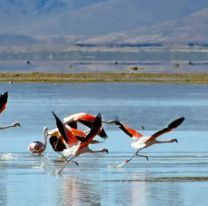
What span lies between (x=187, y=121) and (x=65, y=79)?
2643 centimetres

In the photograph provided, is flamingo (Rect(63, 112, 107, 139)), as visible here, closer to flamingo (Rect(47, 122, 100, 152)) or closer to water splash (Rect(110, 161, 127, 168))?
flamingo (Rect(47, 122, 100, 152))

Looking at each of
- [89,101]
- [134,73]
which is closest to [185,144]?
[89,101]

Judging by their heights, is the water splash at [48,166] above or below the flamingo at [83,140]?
below

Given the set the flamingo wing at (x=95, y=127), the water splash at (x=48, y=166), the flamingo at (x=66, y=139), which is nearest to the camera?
the flamingo wing at (x=95, y=127)

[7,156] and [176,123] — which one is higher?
[176,123]

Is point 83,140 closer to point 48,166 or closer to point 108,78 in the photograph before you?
point 48,166

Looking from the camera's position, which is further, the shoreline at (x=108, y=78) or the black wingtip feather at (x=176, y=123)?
the shoreline at (x=108, y=78)

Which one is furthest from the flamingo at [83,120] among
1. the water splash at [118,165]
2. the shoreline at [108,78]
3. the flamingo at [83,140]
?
the shoreline at [108,78]

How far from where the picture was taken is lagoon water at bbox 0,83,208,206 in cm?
1534

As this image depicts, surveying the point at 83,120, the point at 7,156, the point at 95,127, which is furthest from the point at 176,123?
the point at 7,156

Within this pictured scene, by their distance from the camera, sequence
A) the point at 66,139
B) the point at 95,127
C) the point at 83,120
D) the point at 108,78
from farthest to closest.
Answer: the point at 108,78 → the point at 83,120 → the point at 66,139 → the point at 95,127

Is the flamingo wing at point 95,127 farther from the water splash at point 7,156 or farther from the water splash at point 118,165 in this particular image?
the water splash at point 7,156

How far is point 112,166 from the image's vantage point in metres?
19.1

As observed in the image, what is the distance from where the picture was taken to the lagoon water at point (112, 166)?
1534cm
